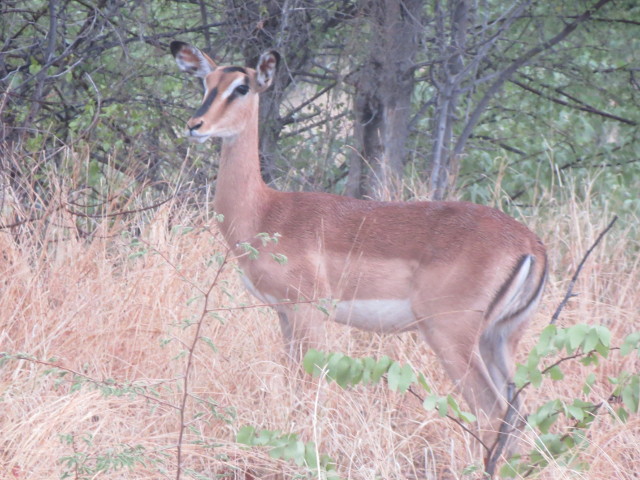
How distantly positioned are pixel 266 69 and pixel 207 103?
46 cm

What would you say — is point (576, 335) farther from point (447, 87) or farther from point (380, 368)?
point (447, 87)

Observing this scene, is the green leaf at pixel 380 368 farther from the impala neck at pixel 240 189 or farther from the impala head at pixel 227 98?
the impala head at pixel 227 98

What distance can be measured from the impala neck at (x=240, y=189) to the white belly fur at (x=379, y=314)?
0.61m

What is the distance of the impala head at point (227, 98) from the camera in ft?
16.2

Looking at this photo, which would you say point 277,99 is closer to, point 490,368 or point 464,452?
point 490,368

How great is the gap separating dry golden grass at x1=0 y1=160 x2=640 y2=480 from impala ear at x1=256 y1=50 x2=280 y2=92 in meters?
0.91

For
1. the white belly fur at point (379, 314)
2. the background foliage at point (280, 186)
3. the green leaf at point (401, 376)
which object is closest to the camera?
the green leaf at point (401, 376)

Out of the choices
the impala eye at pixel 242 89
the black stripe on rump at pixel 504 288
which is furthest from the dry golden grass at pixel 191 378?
the impala eye at pixel 242 89

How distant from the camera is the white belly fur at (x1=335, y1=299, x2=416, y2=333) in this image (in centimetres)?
472

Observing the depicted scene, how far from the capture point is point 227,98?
16.8 feet

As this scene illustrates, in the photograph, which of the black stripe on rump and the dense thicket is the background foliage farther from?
the black stripe on rump

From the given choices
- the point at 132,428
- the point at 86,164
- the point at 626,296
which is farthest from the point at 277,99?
the point at 132,428

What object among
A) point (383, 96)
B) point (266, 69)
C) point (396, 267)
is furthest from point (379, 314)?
point (383, 96)

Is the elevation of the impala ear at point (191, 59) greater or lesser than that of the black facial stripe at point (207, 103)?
greater
